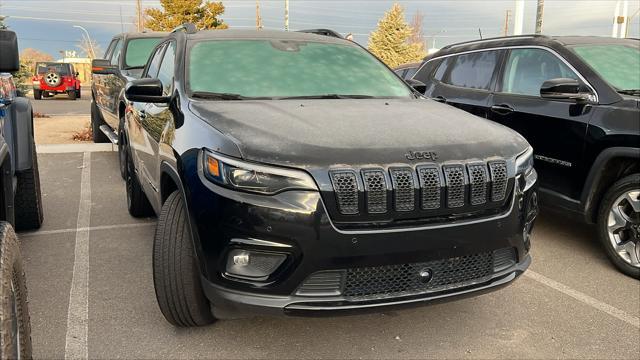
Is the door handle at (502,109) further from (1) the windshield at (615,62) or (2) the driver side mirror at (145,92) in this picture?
(2) the driver side mirror at (145,92)

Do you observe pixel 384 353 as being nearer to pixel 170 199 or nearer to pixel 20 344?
pixel 170 199

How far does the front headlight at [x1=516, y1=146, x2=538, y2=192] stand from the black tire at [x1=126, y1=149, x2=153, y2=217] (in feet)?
10.9

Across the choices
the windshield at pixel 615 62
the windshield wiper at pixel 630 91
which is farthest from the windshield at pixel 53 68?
the windshield wiper at pixel 630 91

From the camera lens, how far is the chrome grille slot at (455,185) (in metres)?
2.44

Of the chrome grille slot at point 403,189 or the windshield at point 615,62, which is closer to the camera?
the chrome grille slot at point 403,189

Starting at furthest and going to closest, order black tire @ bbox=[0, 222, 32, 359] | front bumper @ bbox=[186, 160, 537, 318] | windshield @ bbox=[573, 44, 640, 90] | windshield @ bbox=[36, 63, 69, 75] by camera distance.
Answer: windshield @ bbox=[36, 63, 69, 75] → windshield @ bbox=[573, 44, 640, 90] → front bumper @ bbox=[186, 160, 537, 318] → black tire @ bbox=[0, 222, 32, 359]

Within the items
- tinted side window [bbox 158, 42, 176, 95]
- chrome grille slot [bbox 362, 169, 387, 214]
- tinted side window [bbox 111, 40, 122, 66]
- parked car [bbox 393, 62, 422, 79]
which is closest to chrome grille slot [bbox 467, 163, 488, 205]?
chrome grille slot [bbox 362, 169, 387, 214]

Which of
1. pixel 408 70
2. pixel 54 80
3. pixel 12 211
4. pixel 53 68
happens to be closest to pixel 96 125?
pixel 408 70

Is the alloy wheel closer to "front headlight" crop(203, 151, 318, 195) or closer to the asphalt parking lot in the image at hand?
the asphalt parking lot

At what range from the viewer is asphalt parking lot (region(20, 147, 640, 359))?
2.82m

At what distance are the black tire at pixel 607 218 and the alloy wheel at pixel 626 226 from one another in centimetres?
1

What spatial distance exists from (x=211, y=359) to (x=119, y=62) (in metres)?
7.04

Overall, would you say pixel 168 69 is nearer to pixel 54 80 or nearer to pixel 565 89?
pixel 565 89

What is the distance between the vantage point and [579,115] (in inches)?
166
